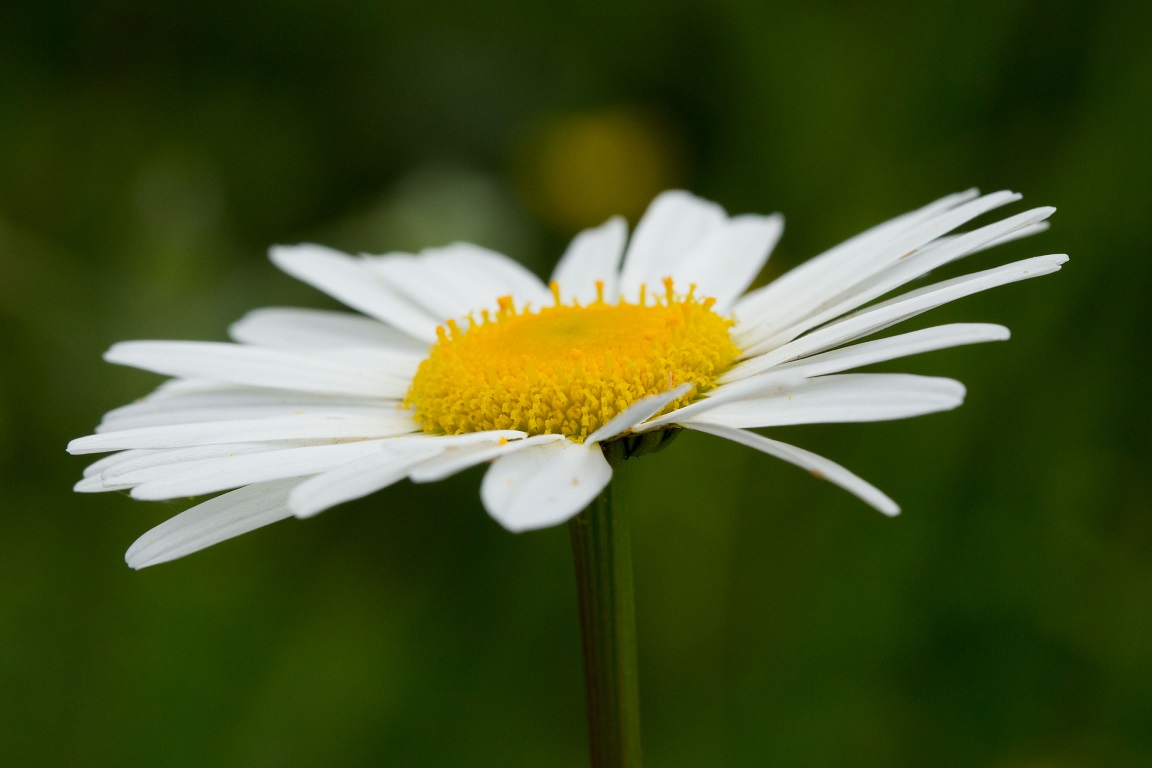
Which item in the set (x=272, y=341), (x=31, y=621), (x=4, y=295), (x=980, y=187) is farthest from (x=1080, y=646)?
(x=4, y=295)

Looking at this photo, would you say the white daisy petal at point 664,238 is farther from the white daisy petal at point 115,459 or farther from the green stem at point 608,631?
the white daisy petal at point 115,459

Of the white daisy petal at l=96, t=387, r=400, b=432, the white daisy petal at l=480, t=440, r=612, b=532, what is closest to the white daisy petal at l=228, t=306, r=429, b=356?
the white daisy petal at l=96, t=387, r=400, b=432

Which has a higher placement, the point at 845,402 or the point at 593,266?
the point at 593,266

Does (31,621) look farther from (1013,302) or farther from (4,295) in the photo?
(1013,302)

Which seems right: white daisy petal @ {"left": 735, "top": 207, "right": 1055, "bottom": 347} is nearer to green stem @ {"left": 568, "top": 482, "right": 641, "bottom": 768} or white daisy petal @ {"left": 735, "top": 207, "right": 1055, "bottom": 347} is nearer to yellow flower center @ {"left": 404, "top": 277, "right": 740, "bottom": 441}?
yellow flower center @ {"left": 404, "top": 277, "right": 740, "bottom": 441}

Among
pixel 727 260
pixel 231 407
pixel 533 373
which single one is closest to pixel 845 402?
pixel 533 373

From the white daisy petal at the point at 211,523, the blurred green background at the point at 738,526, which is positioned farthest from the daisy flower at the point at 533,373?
the blurred green background at the point at 738,526

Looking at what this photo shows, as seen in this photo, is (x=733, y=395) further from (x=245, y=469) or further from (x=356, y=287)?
(x=356, y=287)
